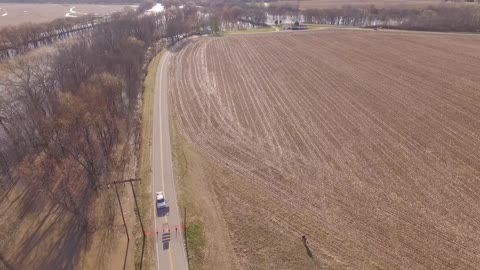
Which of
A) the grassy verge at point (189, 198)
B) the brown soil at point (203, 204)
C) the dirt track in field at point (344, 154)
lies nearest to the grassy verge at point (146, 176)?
the grassy verge at point (189, 198)

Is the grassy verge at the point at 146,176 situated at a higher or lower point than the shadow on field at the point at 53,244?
higher

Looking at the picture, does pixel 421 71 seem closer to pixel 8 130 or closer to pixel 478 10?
pixel 478 10

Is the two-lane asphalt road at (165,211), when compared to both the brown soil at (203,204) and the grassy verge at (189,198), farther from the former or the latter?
the brown soil at (203,204)

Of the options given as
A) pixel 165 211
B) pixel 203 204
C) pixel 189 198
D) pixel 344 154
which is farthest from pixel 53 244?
pixel 344 154

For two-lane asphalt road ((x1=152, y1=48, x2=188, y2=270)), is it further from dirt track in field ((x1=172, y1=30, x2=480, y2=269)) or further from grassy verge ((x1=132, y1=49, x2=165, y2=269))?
dirt track in field ((x1=172, y1=30, x2=480, y2=269))

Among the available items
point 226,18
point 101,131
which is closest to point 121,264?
point 101,131
